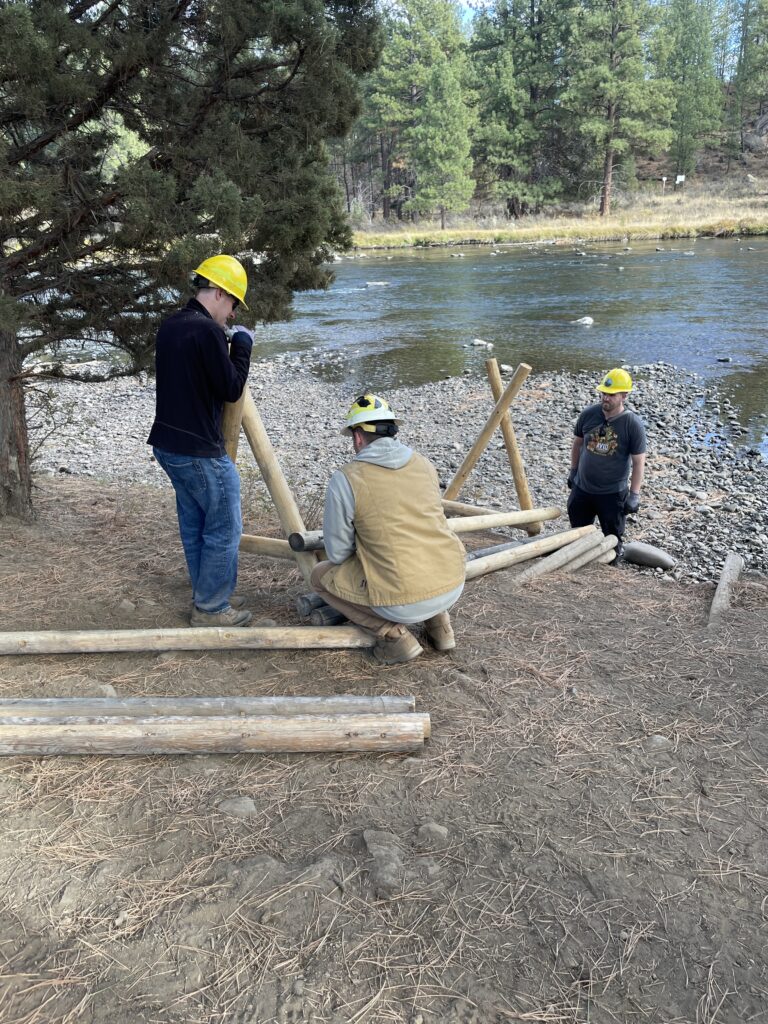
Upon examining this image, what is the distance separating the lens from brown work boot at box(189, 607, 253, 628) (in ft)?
14.3

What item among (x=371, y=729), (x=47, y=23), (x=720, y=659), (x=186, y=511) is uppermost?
(x=47, y=23)

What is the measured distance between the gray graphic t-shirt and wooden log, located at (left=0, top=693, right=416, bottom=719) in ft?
13.3

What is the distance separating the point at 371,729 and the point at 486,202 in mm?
54309

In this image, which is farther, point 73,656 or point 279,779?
point 73,656

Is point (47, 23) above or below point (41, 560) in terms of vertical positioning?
above

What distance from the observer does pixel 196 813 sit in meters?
2.80

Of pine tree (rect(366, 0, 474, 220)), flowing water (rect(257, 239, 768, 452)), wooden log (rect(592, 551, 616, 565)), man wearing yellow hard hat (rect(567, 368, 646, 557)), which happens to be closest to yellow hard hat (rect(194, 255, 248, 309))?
man wearing yellow hard hat (rect(567, 368, 646, 557))

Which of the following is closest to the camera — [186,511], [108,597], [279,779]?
[279,779]

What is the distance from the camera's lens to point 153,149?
4516mm

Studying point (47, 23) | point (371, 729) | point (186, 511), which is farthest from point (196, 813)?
point (47, 23)

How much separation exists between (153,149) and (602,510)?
4915mm

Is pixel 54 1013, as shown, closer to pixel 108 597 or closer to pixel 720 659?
pixel 108 597

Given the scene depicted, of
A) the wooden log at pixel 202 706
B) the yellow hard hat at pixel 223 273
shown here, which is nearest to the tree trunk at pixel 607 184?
the yellow hard hat at pixel 223 273

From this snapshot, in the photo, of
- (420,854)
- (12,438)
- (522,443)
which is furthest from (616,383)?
(522,443)
